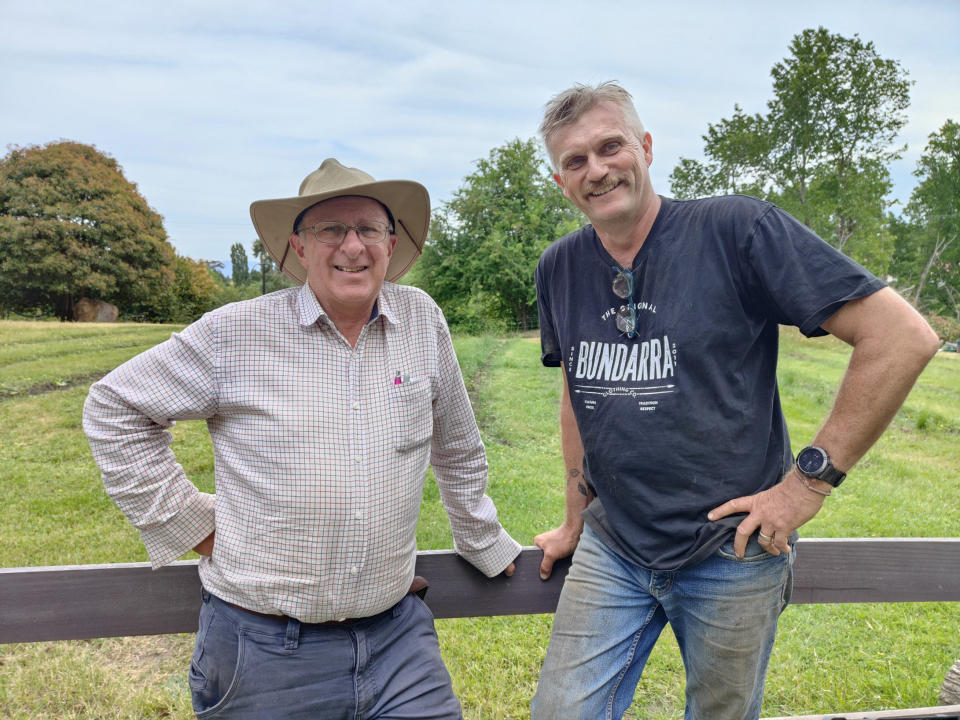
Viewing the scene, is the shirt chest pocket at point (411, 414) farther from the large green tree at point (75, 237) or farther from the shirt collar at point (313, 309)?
the large green tree at point (75, 237)

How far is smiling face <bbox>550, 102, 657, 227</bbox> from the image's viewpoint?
1778mm

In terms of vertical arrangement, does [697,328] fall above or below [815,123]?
below

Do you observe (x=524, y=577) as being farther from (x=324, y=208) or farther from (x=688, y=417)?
(x=324, y=208)

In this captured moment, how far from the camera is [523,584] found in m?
2.12

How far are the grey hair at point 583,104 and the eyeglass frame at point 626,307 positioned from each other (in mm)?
373

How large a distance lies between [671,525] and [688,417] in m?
0.27

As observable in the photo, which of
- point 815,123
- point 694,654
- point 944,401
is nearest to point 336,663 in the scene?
point 694,654

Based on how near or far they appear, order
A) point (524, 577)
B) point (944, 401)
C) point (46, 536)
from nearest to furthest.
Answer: point (524, 577), point (46, 536), point (944, 401)

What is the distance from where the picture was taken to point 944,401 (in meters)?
11.1

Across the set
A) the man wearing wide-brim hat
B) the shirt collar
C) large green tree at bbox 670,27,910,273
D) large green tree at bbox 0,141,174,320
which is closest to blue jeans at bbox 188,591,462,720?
the man wearing wide-brim hat

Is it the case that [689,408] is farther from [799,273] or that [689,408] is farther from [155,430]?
[155,430]

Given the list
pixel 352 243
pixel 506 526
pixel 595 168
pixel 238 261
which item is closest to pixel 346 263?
pixel 352 243

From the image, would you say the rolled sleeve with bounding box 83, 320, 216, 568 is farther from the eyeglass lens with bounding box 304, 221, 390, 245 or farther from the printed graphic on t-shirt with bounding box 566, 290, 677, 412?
the printed graphic on t-shirt with bounding box 566, 290, 677, 412

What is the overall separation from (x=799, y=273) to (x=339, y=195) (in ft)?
3.85
